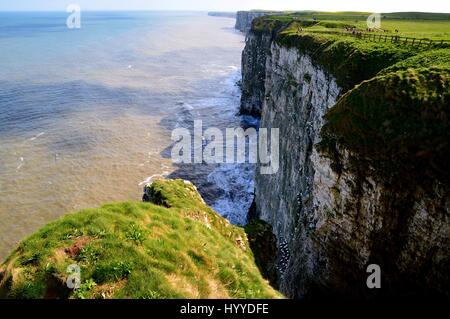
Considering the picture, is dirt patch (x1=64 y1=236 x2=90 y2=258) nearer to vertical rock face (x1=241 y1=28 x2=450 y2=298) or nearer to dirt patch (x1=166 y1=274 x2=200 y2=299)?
dirt patch (x1=166 y1=274 x2=200 y2=299)

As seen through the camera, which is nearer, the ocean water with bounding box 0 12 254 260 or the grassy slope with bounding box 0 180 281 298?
the grassy slope with bounding box 0 180 281 298

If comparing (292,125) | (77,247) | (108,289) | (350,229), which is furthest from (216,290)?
(292,125)

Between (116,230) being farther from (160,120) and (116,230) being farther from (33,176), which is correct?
(160,120)

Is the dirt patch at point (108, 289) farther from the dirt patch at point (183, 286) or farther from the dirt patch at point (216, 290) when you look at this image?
the dirt patch at point (216, 290)

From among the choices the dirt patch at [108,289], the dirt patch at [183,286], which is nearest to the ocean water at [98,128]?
the dirt patch at [108,289]

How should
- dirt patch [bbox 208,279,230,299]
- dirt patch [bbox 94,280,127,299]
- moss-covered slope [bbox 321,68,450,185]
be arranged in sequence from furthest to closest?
moss-covered slope [bbox 321,68,450,185]
dirt patch [bbox 208,279,230,299]
dirt patch [bbox 94,280,127,299]

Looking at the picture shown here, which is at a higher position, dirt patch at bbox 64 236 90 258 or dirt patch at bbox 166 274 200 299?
dirt patch at bbox 64 236 90 258

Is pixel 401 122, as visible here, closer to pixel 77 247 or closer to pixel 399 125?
pixel 399 125

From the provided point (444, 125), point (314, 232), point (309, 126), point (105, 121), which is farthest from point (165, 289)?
point (105, 121)

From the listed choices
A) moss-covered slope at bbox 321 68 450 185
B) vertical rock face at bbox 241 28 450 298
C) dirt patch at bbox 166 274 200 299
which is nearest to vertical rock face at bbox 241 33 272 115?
vertical rock face at bbox 241 28 450 298
